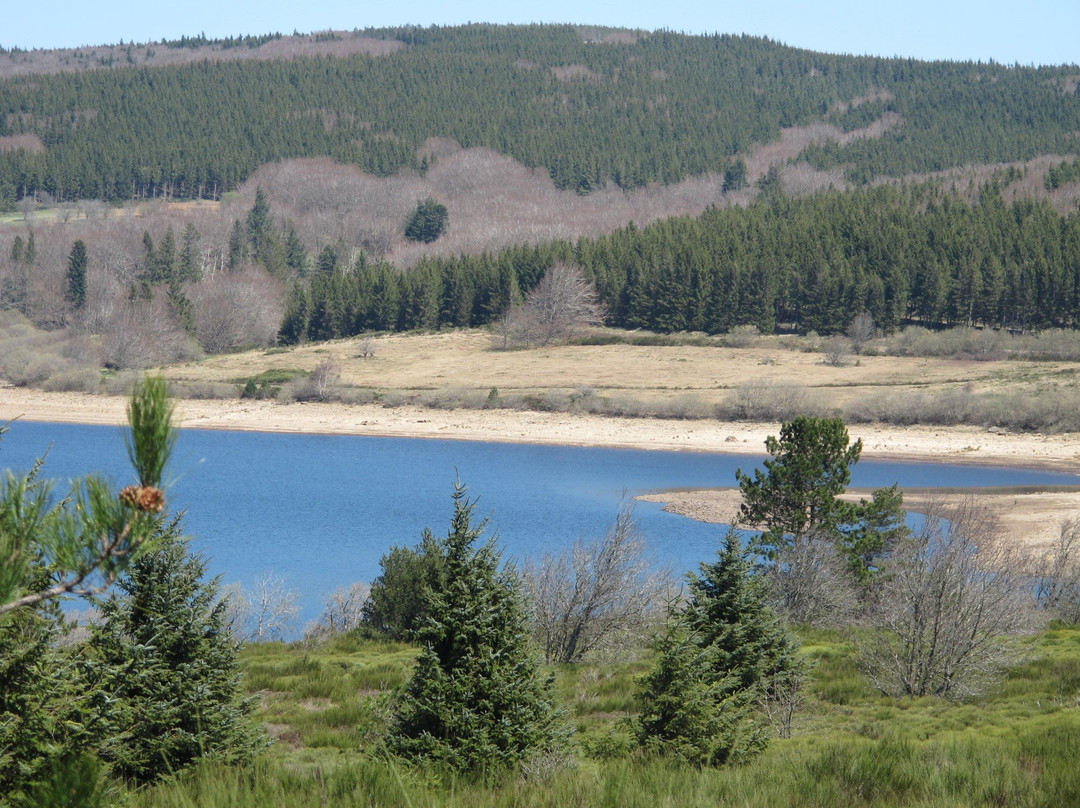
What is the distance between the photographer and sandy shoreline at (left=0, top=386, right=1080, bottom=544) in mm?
55938

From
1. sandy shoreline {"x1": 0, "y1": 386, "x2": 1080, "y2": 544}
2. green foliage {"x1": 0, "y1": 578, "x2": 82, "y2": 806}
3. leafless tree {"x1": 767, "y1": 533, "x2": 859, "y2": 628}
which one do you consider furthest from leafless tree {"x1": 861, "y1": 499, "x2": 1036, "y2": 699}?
sandy shoreline {"x1": 0, "y1": 386, "x2": 1080, "y2": 544}

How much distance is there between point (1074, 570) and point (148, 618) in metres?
23.1

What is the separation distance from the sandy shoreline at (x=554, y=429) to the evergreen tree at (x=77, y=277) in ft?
111

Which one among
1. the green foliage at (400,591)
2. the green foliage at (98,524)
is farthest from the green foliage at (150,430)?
the green foliage at (400,591)

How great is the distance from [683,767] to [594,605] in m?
13.5

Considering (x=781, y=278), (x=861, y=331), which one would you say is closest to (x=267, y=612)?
(x=861, y=331)

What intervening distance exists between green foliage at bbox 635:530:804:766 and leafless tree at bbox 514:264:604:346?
3026 inches

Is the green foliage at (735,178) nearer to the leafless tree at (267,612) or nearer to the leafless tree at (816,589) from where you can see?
the leafless tree at (267,612)

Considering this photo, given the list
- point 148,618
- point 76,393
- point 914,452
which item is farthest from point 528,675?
point 76,393

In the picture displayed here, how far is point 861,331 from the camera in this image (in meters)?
84.6

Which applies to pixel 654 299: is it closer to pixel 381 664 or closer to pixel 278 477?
pixel 278 477

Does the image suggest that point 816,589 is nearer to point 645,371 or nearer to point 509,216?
point 645,371

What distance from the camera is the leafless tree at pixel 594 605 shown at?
65.9 ft

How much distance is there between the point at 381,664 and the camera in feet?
54.7
